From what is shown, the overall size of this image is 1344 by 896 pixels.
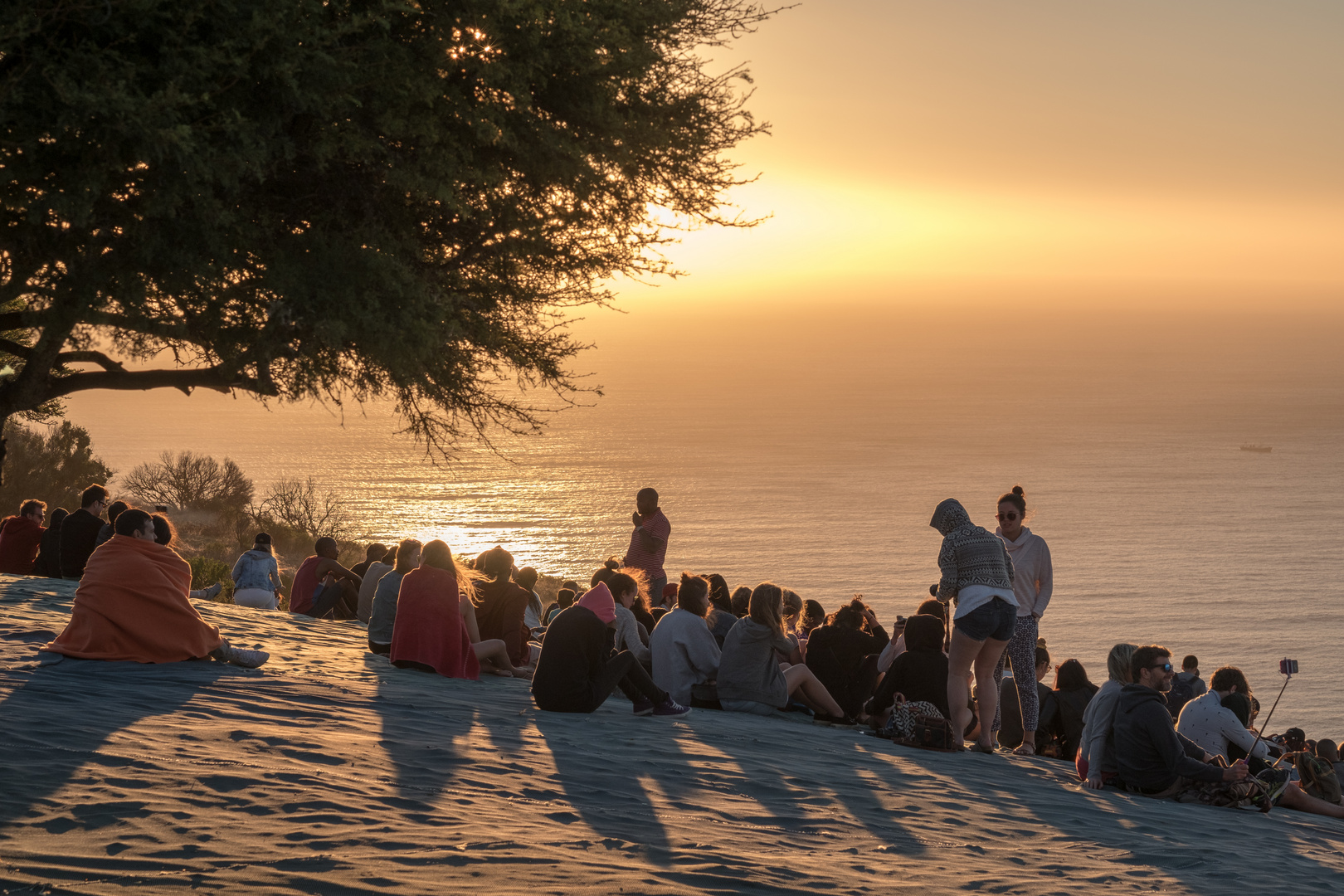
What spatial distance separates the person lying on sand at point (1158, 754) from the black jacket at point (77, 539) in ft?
35.3

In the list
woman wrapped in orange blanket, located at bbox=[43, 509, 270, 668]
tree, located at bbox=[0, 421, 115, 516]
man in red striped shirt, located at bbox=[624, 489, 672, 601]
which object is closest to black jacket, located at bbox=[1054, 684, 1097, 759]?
man in red striped shirt, located at bbox=[624, 489, 672, 601]

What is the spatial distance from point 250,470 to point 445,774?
17605 cm

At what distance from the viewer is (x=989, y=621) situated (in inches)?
317

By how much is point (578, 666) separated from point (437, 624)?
175 centimetres

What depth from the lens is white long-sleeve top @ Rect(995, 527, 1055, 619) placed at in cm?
907

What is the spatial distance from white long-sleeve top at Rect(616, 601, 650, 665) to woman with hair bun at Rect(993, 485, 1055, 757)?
3.16 meters

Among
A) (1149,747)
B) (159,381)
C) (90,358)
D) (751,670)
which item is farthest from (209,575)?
(1149,747)

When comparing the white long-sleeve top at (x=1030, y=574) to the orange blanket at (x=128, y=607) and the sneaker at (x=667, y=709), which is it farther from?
the orange blanket at (x=128, y=607)

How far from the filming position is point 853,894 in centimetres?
482

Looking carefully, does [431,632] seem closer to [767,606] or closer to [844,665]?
[767,606]

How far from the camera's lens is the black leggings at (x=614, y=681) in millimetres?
8555

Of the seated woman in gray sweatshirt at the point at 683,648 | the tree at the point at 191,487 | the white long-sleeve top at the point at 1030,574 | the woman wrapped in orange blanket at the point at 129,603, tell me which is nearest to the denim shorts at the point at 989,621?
the white long-sleeve top at the point at 1030,574

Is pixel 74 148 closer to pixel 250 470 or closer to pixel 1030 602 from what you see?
pixel 1030 602

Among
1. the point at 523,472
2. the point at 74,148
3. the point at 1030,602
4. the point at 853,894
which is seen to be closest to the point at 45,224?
the point at 74,148
